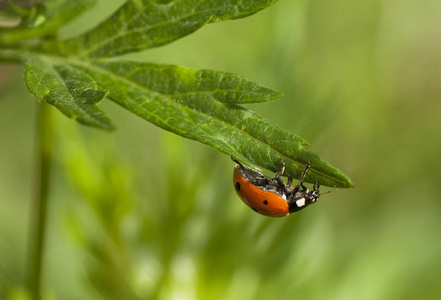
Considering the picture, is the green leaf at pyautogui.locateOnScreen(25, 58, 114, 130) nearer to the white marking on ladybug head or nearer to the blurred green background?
the blurred green background

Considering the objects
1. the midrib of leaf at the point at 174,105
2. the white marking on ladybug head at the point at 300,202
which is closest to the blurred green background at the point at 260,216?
the white marking on ladybug head at the point at 300,202

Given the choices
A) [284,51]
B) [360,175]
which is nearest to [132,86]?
[284,51]

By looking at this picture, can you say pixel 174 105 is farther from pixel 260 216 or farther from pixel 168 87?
pixel 260 216

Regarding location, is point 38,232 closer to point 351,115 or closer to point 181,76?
point 181,76

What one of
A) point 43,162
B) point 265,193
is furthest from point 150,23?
point 265,193

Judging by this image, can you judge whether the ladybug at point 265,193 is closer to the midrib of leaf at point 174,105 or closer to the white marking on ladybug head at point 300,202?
A: the white marking on ladybug head at point 300,202
